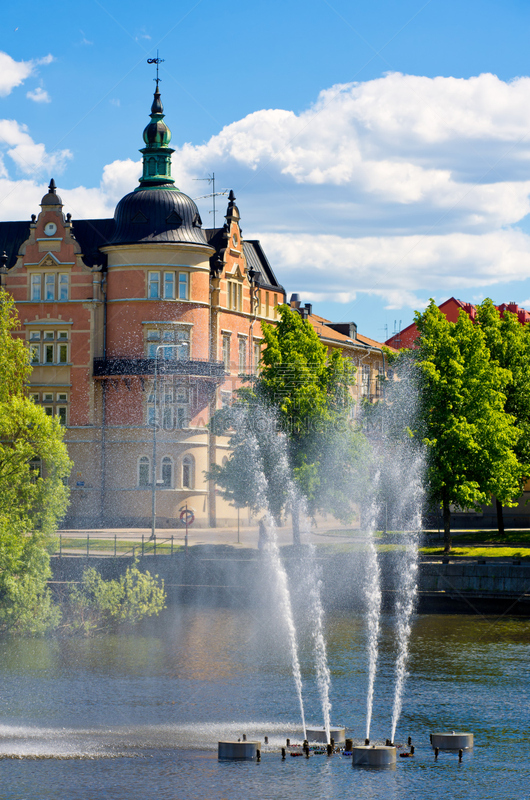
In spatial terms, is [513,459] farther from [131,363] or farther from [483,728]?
[483,728]

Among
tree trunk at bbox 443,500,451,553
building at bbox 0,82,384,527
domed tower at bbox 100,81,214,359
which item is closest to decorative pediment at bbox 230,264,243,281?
building at bbox 0,82,384,527

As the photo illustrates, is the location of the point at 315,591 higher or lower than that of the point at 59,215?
lower

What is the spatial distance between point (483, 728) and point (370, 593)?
2391cm

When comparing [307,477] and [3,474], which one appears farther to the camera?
[307,477]

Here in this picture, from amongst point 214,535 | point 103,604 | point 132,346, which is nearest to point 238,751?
point 103,604

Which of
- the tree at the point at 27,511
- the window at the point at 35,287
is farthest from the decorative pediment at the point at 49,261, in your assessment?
the tree at the point at 27,511

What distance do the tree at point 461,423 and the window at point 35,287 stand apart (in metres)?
25.6

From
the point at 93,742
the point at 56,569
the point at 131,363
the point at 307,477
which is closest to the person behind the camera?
the point at 93,742

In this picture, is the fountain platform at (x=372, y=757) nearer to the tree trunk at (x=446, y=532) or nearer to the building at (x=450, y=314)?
the tree trunk at (x=446, y=532)

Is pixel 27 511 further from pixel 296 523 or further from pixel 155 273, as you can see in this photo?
pixel 155 273

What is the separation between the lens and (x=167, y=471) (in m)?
70.1

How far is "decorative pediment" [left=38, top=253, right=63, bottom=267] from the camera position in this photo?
71938 millimetres

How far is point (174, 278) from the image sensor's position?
232 ft

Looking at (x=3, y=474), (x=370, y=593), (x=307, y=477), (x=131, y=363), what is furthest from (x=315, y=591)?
(x=131, y=363)
